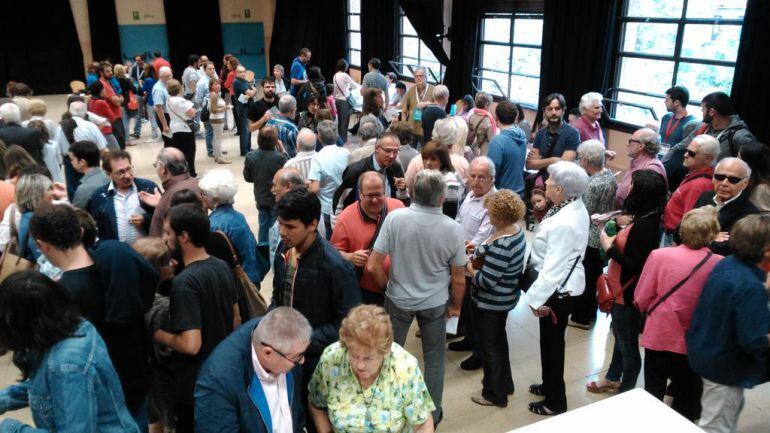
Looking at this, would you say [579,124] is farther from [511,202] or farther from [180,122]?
[180,122]

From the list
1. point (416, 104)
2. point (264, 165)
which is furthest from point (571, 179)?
point (416, 104)

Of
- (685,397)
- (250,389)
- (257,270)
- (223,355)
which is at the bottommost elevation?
(685,397)

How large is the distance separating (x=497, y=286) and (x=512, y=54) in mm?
7807

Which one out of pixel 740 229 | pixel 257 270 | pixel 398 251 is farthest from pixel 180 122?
pixel 740 229

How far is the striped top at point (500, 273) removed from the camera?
2961mm

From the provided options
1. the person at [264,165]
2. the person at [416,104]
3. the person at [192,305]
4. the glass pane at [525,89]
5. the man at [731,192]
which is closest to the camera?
the person at [192,305]

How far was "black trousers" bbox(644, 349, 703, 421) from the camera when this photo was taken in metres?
2.82

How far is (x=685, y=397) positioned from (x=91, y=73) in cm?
970

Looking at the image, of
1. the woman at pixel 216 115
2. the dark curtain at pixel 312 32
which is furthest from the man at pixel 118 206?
the dark curtain at pixel 312 32

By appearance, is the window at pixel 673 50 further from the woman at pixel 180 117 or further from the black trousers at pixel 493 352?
the woman at pixel 180 117

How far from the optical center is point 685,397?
2938 millimetres

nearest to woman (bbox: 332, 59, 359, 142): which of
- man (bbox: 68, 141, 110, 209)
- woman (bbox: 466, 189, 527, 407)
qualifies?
man (bbox: 68, 141, 110, 209)

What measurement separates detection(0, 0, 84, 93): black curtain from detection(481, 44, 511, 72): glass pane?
1244cm

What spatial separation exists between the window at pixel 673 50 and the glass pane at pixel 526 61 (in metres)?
2.02
